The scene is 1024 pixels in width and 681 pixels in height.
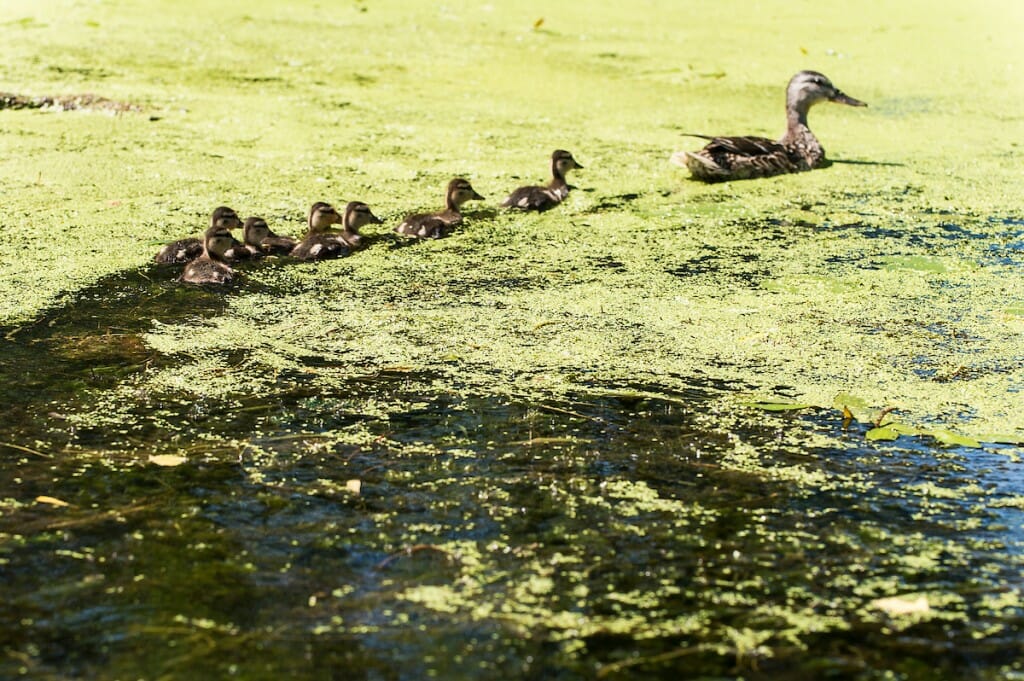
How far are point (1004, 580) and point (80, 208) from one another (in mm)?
3992

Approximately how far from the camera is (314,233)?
5055 mm

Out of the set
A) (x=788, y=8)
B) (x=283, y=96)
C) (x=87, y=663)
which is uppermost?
(x=788, y=8)

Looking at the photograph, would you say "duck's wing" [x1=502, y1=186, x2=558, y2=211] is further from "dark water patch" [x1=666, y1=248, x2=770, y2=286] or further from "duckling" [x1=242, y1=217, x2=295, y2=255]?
"duckling" [x1=242, y1=217, x2=295, y2=255]

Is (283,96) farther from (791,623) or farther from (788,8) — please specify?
(791,623)

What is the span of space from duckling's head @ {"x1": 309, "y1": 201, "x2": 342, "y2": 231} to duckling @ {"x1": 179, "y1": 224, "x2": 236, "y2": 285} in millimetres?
401

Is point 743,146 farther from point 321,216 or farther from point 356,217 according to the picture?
point 321,216

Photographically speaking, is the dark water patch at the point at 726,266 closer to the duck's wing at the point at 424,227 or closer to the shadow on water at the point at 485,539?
the duck's wing at the point at 424,227

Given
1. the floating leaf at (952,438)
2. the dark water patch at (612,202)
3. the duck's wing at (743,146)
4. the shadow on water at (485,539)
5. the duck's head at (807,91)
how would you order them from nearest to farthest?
the shadow on water at (485,539) < the floating leaf at (952,438) < the dark water patch at (612,202) < the duck's wing at (743,146) < the duck's head at (807,91)

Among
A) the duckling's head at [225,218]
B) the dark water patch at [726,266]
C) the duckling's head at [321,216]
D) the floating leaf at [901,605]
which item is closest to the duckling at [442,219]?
the duckling's head at [321,216]

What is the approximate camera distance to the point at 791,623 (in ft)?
7.68

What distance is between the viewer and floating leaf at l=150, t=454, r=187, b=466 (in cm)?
301

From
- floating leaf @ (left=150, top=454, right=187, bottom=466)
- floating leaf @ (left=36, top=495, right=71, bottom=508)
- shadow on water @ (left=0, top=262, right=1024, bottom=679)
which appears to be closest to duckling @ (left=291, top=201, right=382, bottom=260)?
shadow on water @ (left=0, top=262, right=1024, bottom=679)

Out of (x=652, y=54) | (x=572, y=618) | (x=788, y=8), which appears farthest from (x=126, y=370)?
(x=788, y=8)

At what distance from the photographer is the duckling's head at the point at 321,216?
16.6ft
